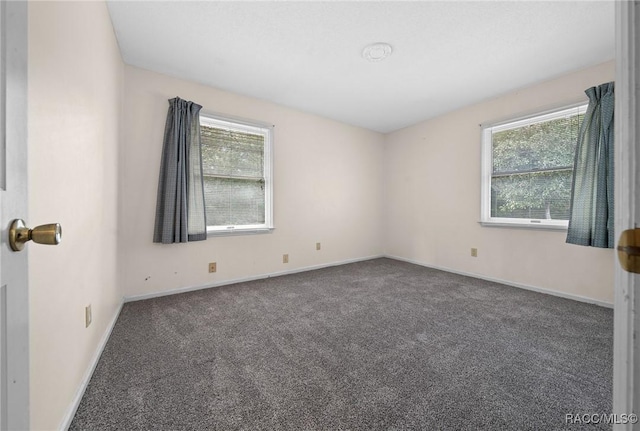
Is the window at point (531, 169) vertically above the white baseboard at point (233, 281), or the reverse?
the window at point (531, 169)

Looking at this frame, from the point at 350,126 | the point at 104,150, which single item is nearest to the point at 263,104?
the point at 350,126

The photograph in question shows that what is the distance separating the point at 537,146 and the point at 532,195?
1.90ft

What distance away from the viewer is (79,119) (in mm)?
1373

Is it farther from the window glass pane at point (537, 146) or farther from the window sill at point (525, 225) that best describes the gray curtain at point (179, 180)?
the window glass pane at point (537, 146)

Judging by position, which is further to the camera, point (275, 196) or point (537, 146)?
point (275, 196)

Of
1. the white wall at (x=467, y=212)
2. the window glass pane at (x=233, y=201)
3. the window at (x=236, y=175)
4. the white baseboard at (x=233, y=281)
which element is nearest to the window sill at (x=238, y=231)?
the window at (x=236, y=175)

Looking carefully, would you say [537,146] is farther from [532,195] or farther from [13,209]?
[13,209]

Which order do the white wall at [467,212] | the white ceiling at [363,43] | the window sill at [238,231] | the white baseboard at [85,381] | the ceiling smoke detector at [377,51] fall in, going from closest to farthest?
the white baseboard at [85,381]
the white ceiling at [363,43]
the ceiling smoke detector at [377,51]
the white wall at [467,212]
the window sill at [238,231]

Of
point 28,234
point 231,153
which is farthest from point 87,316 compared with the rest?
point 231,153

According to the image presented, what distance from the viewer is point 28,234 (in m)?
0.50

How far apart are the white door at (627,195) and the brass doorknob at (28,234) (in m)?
1.03

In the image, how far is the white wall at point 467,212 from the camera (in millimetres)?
2678

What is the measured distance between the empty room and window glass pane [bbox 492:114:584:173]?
0.02 meters

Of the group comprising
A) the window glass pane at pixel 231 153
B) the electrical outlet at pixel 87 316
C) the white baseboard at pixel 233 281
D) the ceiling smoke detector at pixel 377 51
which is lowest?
the white baseboard at pixel 233 281
